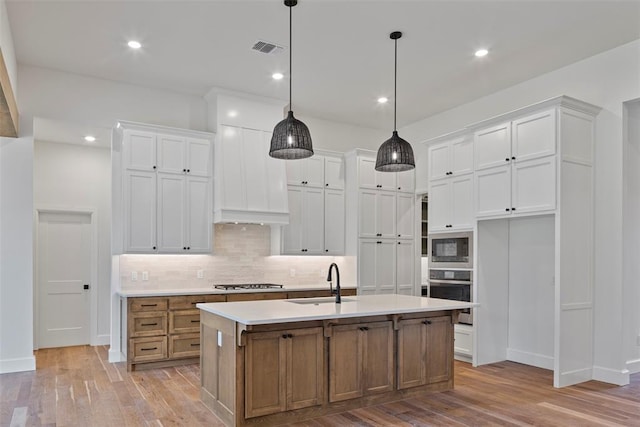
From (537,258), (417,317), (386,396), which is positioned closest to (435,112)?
(537,258)

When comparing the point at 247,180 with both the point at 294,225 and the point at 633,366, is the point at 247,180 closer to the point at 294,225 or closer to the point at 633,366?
the point at 294,225

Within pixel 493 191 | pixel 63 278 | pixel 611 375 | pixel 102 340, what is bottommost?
pixel 102 340

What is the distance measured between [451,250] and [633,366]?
2305 mm

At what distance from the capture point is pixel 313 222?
712 cm

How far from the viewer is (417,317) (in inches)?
178

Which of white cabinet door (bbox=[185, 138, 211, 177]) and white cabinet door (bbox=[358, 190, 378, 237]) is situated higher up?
white cabinet door (bbox=[185, 138, 211, 177])

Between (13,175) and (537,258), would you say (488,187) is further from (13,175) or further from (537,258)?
(13,175)

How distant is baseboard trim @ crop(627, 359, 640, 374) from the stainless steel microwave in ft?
6.27

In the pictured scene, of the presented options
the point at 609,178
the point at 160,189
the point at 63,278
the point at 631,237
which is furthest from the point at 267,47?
the point at 63,278

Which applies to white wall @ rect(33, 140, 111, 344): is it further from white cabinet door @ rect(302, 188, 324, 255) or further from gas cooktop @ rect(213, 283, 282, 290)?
white cabinet door @ rect(302, 188, 324, 255)

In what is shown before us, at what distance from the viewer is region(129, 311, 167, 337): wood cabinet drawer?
5.52 meters

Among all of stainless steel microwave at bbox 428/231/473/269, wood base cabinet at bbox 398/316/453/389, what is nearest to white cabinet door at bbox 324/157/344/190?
stainless steel microwave at bbox 428/231/473/269

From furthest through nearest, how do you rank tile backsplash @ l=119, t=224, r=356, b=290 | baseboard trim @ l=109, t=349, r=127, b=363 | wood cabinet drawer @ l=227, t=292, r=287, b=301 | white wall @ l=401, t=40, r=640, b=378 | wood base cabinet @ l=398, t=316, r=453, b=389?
tile backsplash @ l=119, t=224, r=356, b=290 < wood cabinet drawer @ l=227, t=292, r=287, b=301 < baseboard trim @ l=109, t=349, r=127, b=363 < white wall @ l=401, t=40, r=640, b=378 < wood base cabinet @ l=398, t=316, r=453, b=389

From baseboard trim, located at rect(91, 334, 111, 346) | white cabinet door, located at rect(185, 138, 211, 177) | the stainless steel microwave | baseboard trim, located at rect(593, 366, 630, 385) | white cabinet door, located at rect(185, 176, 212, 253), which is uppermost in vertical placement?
white cabinet door, located at rect(185, 138, 211, 177)
